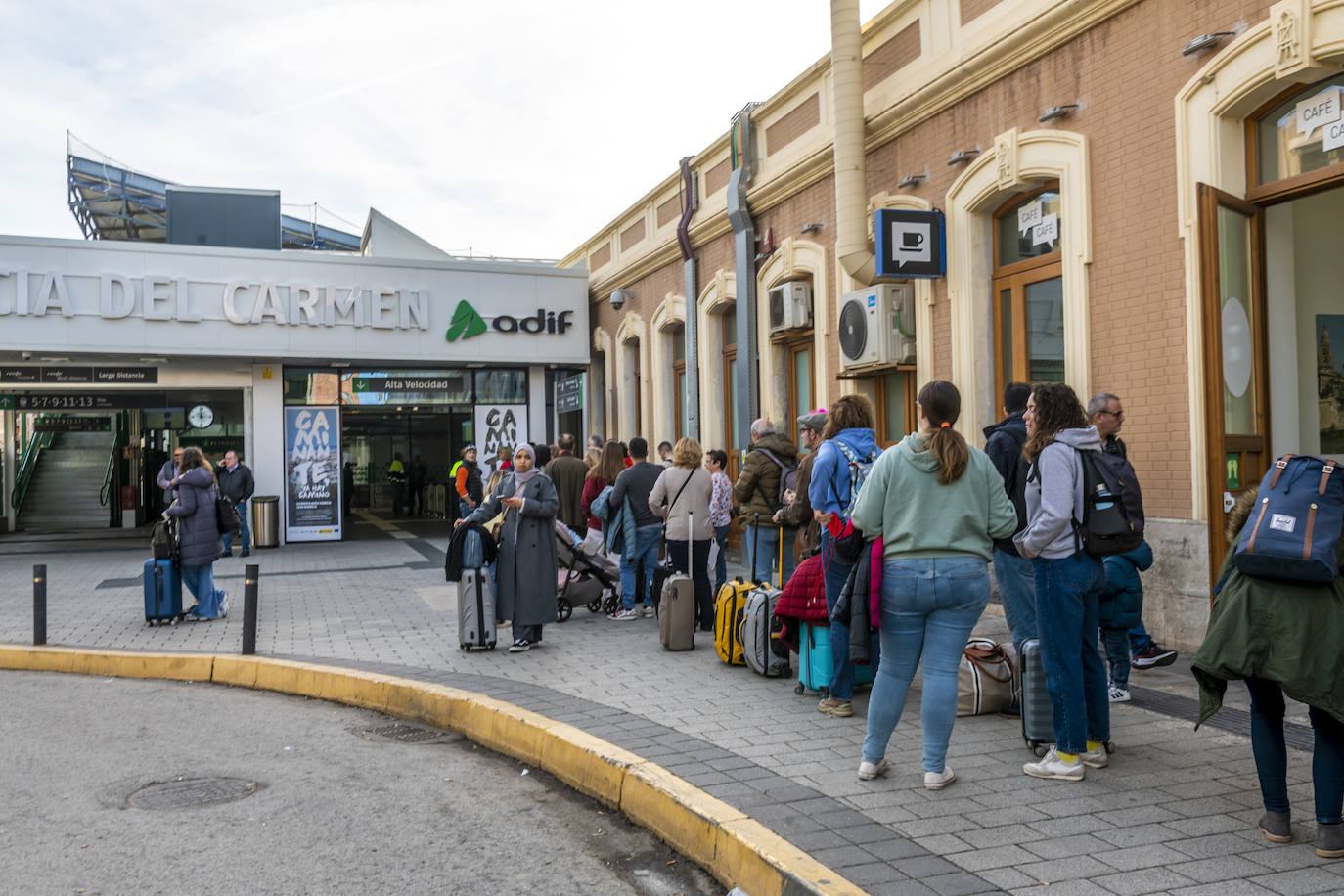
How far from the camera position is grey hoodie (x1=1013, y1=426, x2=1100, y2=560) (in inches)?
187

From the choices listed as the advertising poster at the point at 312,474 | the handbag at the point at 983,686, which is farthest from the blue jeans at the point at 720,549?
the advertising poster at the point at 312,474

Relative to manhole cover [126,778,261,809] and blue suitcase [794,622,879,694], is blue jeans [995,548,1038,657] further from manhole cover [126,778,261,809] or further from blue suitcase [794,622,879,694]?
manhole cover [126,778,261,809]

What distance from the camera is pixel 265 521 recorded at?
1870cm

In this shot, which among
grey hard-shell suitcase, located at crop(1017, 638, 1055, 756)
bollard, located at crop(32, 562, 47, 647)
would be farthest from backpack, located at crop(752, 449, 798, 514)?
bollard, located at crop(32, 562, 47, 647)

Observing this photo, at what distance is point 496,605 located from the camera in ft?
28.2

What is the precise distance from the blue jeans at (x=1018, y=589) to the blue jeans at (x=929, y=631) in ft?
4.55

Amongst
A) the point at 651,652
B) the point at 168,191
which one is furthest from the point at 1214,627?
the point at 168,191

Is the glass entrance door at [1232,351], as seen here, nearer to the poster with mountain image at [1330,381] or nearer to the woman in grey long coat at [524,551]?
the poster with mountain image at [1330,381]

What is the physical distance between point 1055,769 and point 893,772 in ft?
2.31

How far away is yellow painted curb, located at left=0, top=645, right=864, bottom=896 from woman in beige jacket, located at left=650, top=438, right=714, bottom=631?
9.15 feet

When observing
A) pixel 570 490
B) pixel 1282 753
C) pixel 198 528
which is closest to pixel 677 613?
pixel 570 490

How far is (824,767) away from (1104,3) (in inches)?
250

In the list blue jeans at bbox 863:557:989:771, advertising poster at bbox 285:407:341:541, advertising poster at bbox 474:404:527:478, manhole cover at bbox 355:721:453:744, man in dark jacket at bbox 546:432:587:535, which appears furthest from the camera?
advertising poster at bbox 474:404:527:478

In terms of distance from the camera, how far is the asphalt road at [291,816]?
13.6 feet
